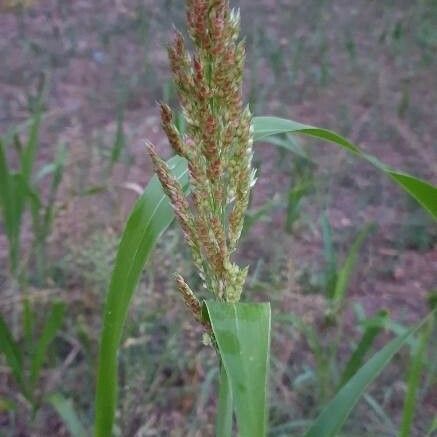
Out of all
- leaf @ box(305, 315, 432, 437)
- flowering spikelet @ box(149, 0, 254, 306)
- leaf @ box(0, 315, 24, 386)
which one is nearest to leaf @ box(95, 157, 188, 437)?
flowering spikelet @ box(149, 0, 254, 306)

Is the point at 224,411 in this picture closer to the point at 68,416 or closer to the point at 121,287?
the point at 121,287

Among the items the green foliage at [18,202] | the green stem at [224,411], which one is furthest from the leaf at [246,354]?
the green foliage at [18,202]

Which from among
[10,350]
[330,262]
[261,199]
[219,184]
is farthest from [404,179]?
[261,199]

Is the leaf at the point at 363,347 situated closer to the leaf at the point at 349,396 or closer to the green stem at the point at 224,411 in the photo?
the leaf at the point at 349,396

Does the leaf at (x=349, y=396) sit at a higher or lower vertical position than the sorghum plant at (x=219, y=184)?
lower

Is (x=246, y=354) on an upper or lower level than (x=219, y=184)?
lower

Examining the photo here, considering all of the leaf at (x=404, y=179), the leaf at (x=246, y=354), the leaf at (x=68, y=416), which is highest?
the leaf at (x=404, y=179)
